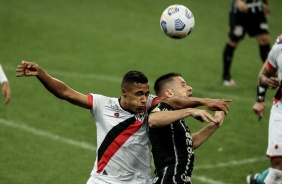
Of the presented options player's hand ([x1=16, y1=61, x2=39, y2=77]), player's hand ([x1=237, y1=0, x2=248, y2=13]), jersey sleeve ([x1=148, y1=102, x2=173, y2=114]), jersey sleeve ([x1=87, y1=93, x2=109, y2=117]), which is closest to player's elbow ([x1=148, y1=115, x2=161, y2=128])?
jersey sleeve ([x1=148, y1=102, x2=173, y2=114])

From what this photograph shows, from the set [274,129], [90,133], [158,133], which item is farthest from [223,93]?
[158,133]

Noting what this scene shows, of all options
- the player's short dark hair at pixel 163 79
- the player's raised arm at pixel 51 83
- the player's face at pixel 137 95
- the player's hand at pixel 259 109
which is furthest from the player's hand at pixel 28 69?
the player's hand at pixel 259 109

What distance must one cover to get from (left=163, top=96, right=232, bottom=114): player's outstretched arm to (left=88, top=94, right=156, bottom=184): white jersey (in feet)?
1.37

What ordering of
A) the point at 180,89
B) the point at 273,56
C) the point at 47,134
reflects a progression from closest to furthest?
1. the point at 180,89
2. the point at 273,56
3. the point at 47,134

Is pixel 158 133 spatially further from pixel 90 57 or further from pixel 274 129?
pixel 90 57

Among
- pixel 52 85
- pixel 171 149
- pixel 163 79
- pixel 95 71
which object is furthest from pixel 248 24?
pixel 52 85

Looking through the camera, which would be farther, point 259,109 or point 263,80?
point 259,109

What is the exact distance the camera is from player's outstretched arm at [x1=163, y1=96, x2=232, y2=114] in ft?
20.7

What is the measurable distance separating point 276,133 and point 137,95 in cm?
230

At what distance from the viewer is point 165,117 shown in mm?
6488

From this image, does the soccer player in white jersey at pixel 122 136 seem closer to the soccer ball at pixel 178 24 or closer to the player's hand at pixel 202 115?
the player's hand at pixel 202 115

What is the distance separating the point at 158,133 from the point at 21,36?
13126 millimetres

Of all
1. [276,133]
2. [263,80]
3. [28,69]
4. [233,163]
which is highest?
[28,69]

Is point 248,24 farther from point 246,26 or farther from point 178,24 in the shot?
point 178,24
